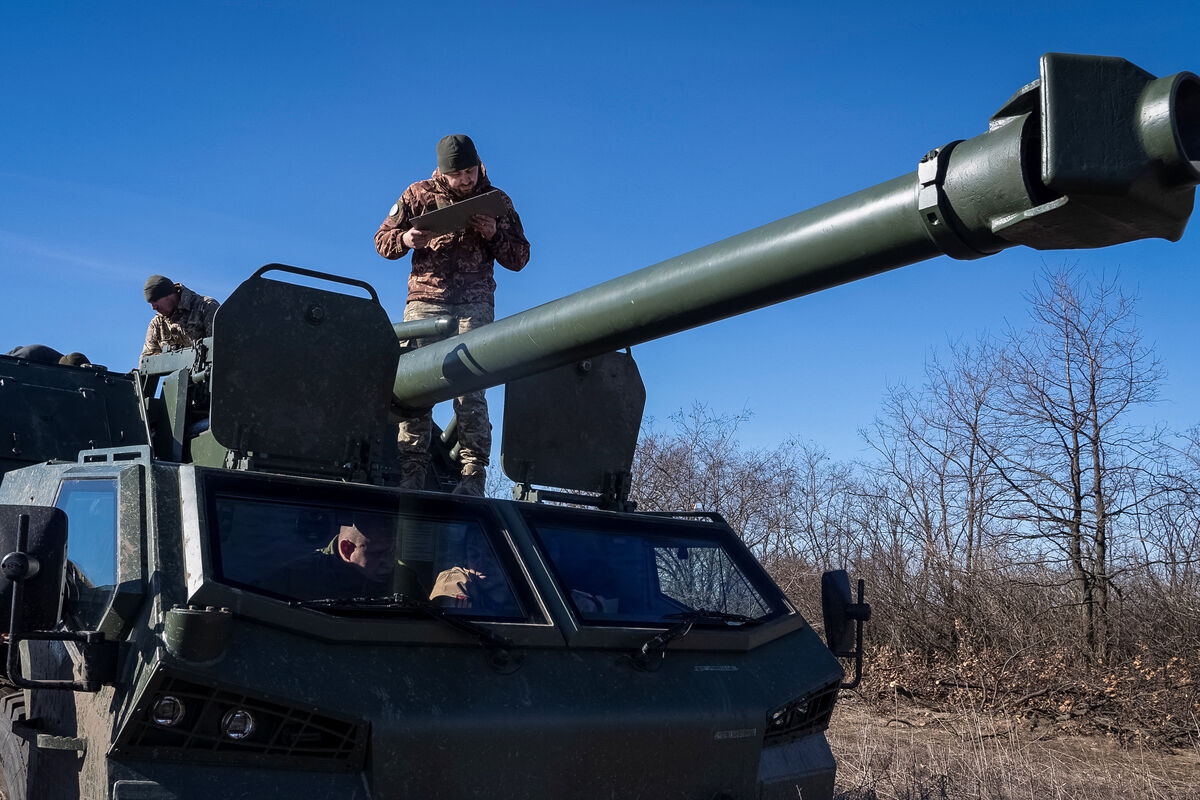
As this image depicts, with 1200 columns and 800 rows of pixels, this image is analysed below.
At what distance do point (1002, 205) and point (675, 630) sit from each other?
1.95 metres

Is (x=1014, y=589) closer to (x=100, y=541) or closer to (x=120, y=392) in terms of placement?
(x=120, y=392)

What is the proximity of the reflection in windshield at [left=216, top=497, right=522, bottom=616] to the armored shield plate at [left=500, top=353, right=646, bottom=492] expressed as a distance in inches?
40.8

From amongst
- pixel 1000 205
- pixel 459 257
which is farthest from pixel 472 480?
pixel 1000 205

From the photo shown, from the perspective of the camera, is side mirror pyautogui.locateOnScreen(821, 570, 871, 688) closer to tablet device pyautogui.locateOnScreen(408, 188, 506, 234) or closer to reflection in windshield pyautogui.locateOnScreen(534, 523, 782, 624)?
reflection in windshield pyautogui.locateOnScreen(534, 523, 782, 624)

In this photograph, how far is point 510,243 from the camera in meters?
6.30

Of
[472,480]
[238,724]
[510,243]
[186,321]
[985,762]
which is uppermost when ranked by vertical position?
[510,243]

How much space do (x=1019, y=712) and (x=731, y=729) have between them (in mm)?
7611

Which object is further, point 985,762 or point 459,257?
point 985,762

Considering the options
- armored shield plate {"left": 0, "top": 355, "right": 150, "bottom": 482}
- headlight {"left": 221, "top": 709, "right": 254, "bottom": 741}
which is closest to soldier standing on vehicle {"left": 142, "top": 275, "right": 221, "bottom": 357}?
armored shield plate {"left": 0, "top": 355, "right": 150, "bottom": 482}

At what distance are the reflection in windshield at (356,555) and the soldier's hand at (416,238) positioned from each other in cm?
217

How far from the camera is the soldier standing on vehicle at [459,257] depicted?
593cm

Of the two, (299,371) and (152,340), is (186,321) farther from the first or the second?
(299,371)

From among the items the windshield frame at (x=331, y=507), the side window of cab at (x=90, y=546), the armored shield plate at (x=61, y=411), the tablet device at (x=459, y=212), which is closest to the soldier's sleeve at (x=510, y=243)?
the tablet device at (x=459, y=212)

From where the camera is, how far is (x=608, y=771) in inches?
147
